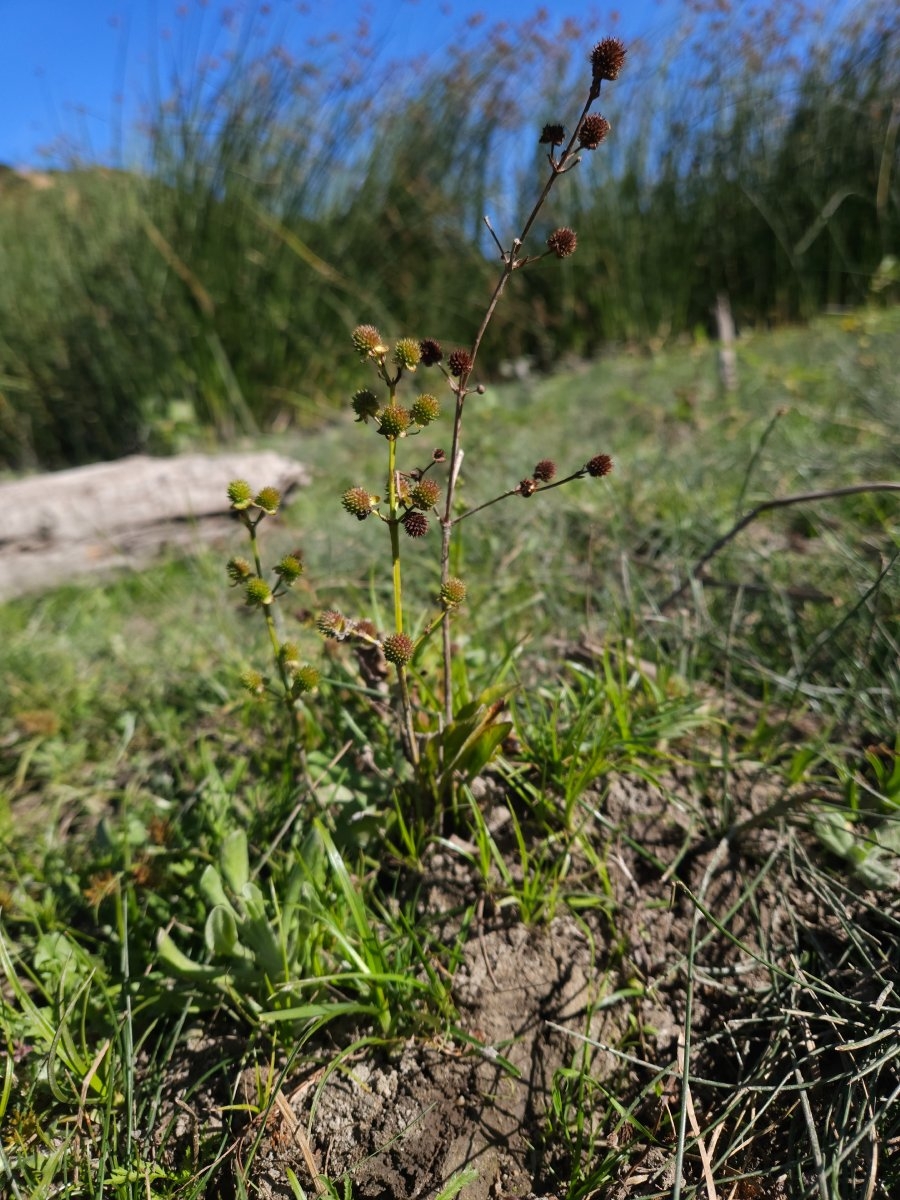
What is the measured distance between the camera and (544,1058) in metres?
1.01

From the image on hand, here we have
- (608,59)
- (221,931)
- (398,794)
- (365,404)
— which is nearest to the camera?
(608,59)

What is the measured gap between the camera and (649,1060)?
3.34ft

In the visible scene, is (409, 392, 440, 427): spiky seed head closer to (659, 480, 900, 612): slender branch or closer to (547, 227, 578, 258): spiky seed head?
(547, 227, 578, 258): spiky seed head

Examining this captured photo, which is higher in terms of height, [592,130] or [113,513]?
[592,130]

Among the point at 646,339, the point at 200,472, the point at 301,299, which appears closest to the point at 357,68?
the point at 301,299

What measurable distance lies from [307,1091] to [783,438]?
2319 mm

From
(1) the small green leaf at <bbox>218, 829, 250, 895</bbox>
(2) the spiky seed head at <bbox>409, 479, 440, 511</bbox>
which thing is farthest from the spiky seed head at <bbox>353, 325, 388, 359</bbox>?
(1) the small green leaf at <bbox>218, 829, 250, 895</bbox>

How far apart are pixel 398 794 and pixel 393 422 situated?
2.05 ft

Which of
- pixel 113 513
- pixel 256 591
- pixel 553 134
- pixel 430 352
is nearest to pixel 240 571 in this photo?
pixel 256 591

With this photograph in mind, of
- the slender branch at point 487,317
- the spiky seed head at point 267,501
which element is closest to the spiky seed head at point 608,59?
the slender branch at point 487,317

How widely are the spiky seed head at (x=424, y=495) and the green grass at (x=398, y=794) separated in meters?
0.44

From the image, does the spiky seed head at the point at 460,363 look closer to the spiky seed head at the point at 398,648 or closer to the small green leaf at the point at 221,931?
the spiky seed head at the point at 398,648

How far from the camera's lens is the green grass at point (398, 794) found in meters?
0.98

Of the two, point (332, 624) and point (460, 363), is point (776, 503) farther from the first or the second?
point (332, 624)
